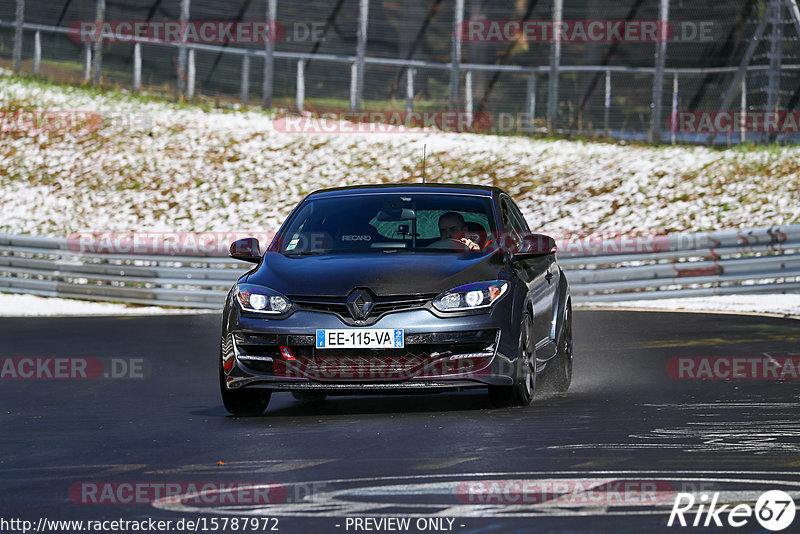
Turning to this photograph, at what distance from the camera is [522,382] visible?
31.9 feet

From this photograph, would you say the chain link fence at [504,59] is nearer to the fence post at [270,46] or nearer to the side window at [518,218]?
the fence post at [270,46]

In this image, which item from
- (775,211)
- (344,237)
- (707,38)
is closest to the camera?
(344,237)

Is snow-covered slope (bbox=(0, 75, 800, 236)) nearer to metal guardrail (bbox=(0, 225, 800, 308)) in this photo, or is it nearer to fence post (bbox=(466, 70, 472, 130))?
fence post (bbox=(466, 70, 472, 130))

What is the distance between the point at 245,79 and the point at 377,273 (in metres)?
22.4

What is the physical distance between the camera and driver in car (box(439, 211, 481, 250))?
10.4 m

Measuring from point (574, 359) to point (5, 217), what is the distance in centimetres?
1771

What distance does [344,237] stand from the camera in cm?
1039

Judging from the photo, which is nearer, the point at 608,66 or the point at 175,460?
the point at 175,460

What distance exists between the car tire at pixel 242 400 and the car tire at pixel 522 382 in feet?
5.23

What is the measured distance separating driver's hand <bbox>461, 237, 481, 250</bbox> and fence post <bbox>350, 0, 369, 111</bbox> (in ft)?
63.9

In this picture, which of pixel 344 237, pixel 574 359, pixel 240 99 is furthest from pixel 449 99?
pixel 344 237

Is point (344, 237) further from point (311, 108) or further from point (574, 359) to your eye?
point (311, 108)

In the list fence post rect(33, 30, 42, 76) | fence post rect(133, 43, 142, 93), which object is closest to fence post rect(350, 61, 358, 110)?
fence post rect(133, 43, 142, 93)

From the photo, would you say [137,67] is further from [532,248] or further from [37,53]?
[532,248]
